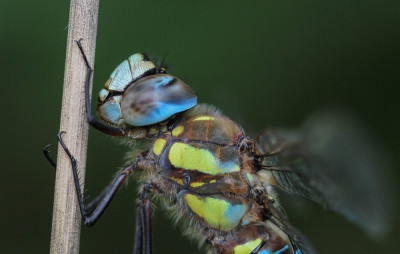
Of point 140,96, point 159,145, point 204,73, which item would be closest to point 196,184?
point 159,145

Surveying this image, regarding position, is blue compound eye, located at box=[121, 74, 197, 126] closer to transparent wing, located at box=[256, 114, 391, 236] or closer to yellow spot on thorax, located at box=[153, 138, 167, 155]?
yellow spot on thorax, located at box=[153, 138, 167, 155]

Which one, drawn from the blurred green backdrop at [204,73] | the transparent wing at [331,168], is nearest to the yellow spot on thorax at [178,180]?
the transparent wing at [331,168]

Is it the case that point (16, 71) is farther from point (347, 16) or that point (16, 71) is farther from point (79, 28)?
point (347, 16)

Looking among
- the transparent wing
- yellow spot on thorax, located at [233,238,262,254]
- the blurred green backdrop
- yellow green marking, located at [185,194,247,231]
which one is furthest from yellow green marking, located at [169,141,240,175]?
the blurred green backdrop

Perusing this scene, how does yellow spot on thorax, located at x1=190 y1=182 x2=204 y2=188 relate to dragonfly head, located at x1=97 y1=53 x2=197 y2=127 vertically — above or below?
below

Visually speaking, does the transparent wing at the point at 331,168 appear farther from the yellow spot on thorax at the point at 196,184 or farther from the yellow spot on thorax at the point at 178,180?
the yellow spot on thorax at the point at 178,180

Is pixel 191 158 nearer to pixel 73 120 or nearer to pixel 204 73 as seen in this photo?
pixel 73 120

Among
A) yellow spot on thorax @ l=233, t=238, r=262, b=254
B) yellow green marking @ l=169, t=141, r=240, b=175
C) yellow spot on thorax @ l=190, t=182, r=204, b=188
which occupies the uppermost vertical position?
yellow green marking @ l=169, t=141, r=240, b=175
